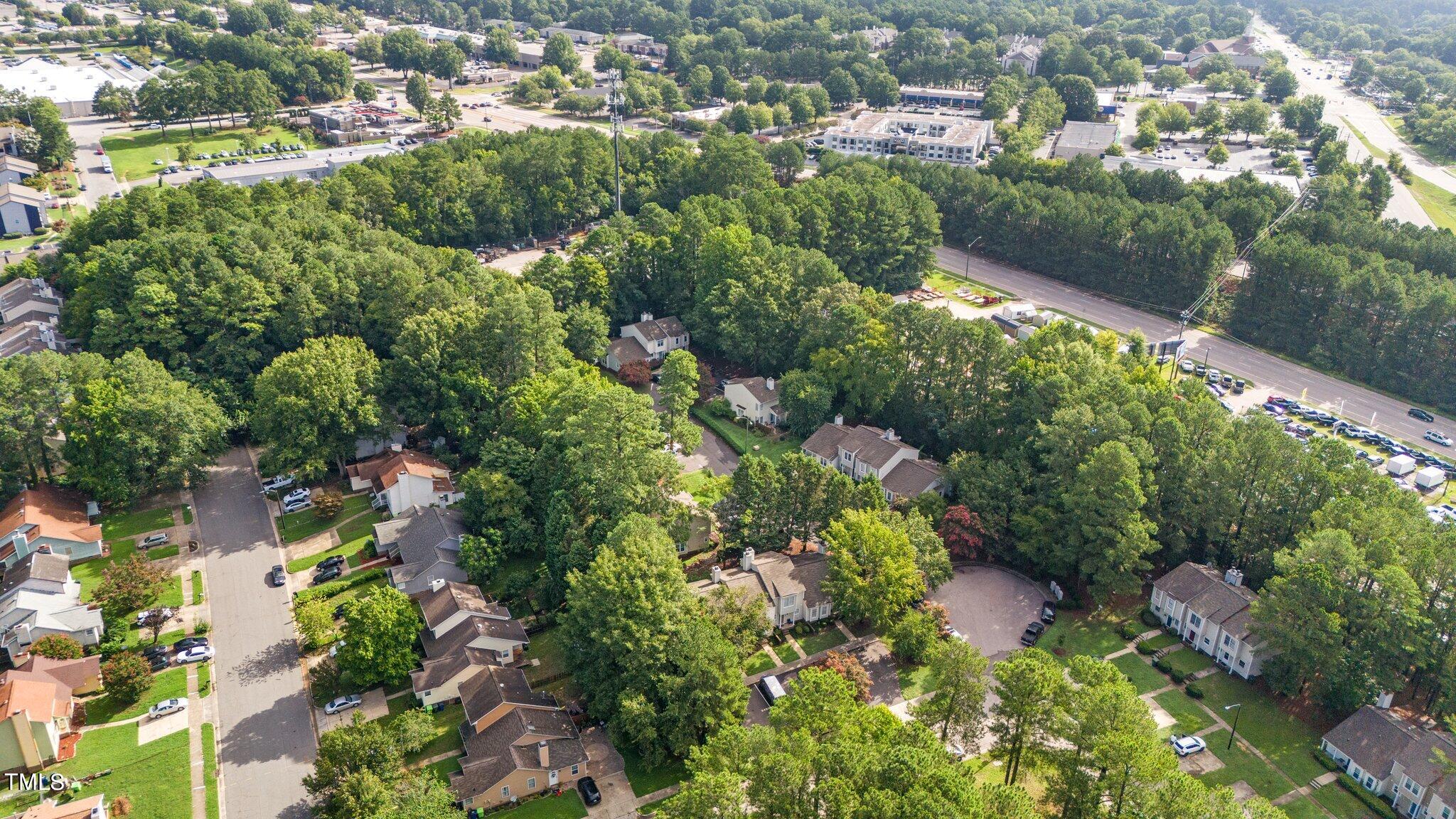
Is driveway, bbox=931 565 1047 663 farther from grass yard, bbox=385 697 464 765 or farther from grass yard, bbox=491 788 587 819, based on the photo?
grass yard, bbox=385 697 464 765

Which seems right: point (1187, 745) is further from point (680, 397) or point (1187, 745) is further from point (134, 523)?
point (134, 523)

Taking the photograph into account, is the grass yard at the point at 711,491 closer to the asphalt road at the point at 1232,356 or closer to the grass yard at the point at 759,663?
the grass yard at the point at 759,663

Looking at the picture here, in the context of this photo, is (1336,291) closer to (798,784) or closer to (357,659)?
(798,784)

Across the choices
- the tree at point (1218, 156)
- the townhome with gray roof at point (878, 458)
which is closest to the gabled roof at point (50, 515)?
the townhome with gray roof at point (878, 458)

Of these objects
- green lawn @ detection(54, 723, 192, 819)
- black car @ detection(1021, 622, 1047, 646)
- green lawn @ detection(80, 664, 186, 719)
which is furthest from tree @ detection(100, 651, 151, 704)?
black car @ detection(1021, 622, 1047, 646)

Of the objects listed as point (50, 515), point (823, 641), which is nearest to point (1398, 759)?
point (823, 641)

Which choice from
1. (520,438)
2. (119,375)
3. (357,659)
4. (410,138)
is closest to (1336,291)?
(520,438)
